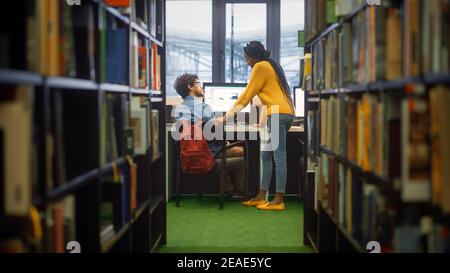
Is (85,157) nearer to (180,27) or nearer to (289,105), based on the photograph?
(289,105)

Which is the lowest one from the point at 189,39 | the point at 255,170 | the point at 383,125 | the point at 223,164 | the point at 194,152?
the point at 255,170

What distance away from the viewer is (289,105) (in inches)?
183

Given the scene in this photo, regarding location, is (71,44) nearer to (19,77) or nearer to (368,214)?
(19,77)

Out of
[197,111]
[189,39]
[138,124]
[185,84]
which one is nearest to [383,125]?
[138,124]

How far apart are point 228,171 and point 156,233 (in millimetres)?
1705

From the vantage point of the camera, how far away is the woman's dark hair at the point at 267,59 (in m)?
4.59

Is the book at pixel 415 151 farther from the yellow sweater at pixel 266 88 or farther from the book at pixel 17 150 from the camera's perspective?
the yellow sweater at pixel 266 88

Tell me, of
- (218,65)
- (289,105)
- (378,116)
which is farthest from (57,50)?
(218,65)

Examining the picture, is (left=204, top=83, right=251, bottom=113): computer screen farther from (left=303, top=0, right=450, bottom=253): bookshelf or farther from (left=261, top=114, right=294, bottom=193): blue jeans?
(left=303, top=0, right=450, bottom=253): bookshelf

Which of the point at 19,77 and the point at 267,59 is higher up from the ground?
the point at 267,59

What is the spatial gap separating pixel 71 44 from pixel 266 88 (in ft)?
9.43

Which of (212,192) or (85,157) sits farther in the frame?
(212,192)

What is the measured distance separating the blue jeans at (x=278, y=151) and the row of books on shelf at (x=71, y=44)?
5.66ft

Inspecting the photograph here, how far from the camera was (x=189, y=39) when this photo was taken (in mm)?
6953
